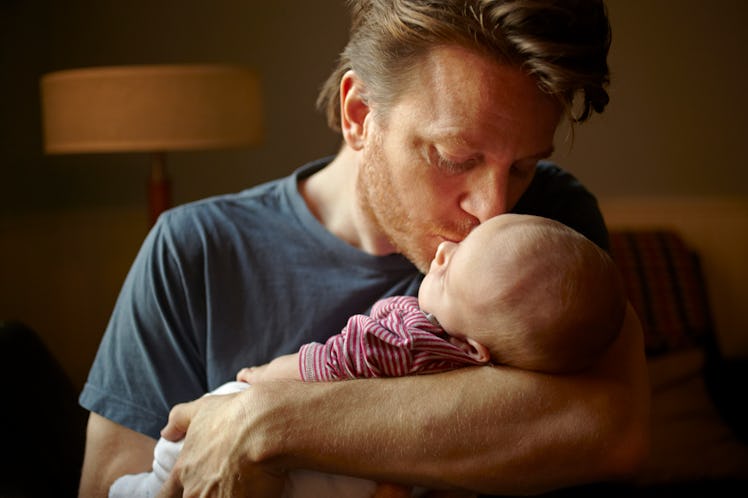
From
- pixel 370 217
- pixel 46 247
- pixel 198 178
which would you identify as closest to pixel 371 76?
pixel 370 217

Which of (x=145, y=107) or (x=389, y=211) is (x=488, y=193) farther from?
(x=145, y=107)

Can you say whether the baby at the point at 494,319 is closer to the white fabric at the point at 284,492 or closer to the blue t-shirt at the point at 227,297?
the white fabric at the point at 284,492

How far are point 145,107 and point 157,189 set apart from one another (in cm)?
41

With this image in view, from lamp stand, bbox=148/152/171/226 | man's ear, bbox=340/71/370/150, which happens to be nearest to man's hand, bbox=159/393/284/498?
man's ear, bbox=340/71/370/150

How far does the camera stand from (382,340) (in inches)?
48.1

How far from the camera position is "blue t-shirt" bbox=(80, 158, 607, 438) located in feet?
4.97

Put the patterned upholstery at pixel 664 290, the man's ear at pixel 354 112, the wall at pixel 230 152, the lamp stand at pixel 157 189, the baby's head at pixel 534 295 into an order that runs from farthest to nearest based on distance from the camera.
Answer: the wall at pixel 230 152, the patterned upholstery at pixel 664 290, the lamp stand at pixel 157 189, the man's ear at pixel 354 112, the baby's head at pixel 534 295

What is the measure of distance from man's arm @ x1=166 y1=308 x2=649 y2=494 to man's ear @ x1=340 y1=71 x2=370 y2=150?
555 mm

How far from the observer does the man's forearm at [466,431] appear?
1.17 meters

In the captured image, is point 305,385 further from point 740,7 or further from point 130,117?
point 740,7

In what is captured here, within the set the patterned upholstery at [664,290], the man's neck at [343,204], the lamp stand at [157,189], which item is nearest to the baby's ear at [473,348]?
the man's neck at [343,204]

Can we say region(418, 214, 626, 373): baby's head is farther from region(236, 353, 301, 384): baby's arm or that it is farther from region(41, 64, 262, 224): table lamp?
region(41, 64, 262, 224): table lamp

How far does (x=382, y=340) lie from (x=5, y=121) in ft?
9.39

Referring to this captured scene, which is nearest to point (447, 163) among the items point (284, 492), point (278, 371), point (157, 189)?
point (278, 371)
